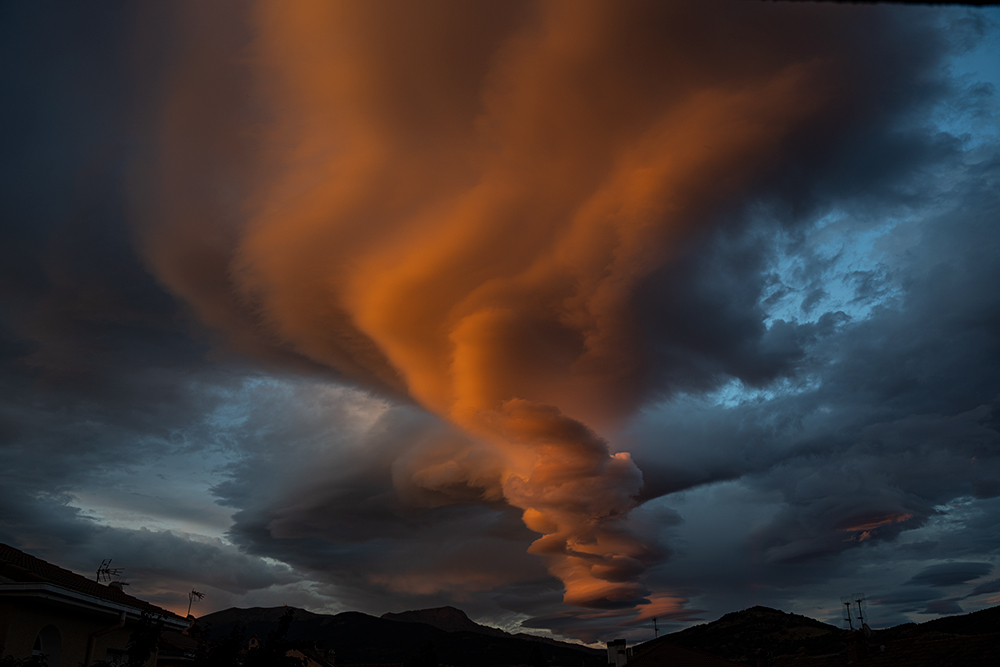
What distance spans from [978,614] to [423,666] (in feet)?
439

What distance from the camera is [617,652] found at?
2219 inches

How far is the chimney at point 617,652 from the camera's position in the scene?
183 feet

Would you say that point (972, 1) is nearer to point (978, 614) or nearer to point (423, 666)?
point (423, 666)

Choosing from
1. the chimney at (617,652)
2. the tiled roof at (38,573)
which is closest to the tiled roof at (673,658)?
the chimney at (617,652)

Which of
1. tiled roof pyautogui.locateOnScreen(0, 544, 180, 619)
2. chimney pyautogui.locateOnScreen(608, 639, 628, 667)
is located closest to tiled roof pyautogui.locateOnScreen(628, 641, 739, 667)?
chimney pyautogui.locateOnScreen(608, 639, 628, 667)

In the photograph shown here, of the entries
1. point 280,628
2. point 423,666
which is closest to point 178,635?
point 280,628

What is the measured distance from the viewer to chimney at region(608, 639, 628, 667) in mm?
55875

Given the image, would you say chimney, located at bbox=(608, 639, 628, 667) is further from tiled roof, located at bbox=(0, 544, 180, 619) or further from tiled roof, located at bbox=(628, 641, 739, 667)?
tiled roof, located at bbox=(0, 544, 180, 619)

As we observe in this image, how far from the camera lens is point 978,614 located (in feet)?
486

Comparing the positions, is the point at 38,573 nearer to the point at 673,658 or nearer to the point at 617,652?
the point at 673,658

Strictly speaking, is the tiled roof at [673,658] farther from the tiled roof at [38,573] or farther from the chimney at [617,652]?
the tiled roof at [38,573]

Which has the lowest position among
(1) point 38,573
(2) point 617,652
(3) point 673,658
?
(2) point 617,652

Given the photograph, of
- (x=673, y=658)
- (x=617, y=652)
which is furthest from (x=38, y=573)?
(x=617, y=652)

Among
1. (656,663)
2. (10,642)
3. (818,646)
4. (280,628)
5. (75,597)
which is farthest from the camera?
(818,646)
